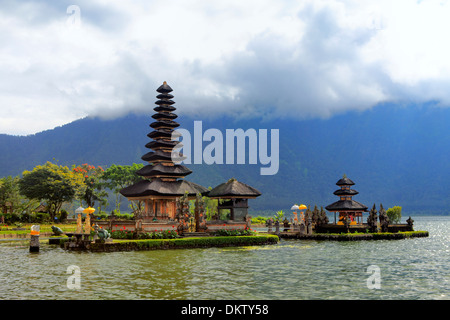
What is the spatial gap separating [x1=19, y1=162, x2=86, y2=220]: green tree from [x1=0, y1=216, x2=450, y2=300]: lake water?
1626 inches

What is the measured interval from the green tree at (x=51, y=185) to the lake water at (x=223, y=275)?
41.3m

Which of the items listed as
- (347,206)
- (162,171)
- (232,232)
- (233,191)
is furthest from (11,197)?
(347,206)

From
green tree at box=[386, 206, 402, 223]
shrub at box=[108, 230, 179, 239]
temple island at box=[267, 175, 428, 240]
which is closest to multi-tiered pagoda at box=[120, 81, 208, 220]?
shrub at box=[108, 230, 179, 239]

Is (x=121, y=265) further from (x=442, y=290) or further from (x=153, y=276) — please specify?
(x=442, y=290)

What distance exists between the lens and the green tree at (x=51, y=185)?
77050 mm

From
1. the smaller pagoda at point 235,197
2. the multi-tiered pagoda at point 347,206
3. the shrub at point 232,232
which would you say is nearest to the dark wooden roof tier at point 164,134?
the smaller pagoda at point 235,197

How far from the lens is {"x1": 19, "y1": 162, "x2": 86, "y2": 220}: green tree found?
77050 mm

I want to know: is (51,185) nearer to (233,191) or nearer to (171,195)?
(171,195)

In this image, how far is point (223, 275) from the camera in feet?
84.1

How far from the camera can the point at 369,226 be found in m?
59.1

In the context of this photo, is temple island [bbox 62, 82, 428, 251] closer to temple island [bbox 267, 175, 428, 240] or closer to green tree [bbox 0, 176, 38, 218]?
temple island [bbox 267, 175, 428, 240]

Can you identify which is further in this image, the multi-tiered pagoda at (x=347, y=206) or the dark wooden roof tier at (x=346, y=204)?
the multi-tiered pagoda at (x=347, y=206)

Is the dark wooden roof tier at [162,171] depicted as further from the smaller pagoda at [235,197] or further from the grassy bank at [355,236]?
the grassy bank at [355,236]

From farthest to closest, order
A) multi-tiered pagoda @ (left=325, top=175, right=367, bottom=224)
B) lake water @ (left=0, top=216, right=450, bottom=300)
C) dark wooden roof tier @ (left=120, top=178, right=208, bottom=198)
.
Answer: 1. multi-tiered pagoda @ (left=325, top=175, right=367, bottom=224)
2. dark wooden roof tier @ (left=120, top=178, right=208, bottom=198)
3. lake water @ (left=0, top=216, right=450, bottom=300)
